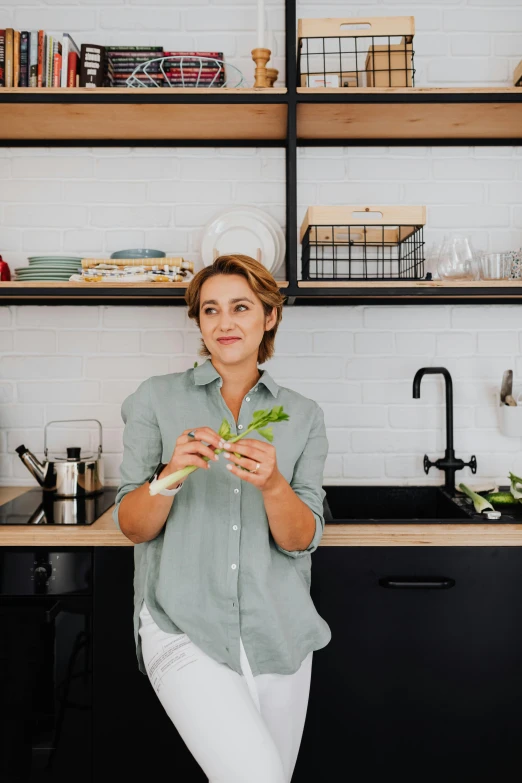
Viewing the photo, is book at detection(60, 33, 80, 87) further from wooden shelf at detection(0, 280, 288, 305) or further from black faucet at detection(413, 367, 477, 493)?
black faucet at detection(413, 367, 477, 493)

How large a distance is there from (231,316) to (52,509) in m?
0.87

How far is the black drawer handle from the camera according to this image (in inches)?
66.7

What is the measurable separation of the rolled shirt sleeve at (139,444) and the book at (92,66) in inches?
41.2

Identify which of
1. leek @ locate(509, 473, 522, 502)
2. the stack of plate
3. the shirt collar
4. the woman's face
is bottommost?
leek @ locate(509, 473, 522, 502)

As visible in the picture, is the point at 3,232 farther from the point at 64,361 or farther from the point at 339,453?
the point at 339,453

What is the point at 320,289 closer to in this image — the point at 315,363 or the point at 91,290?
the point at 315,363

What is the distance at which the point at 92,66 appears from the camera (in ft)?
6.55

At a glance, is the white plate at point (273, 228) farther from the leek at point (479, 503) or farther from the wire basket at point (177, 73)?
the leek at point (479, 503)

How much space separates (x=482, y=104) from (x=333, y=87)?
44cm

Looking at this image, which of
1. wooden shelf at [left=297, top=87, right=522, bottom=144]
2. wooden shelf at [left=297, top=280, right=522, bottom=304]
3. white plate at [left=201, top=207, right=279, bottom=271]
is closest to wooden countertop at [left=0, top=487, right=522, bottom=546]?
wooden shelf at [left=297, top=280, right=522, bottom=304]

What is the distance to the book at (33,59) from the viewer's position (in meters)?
1.99

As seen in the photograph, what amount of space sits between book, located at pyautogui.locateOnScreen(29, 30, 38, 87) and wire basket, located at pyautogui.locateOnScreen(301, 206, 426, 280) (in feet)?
3.03

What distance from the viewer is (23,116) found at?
204cm

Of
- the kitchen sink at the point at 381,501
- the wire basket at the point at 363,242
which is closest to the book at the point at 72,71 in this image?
the wire basket at the point at 363,242
